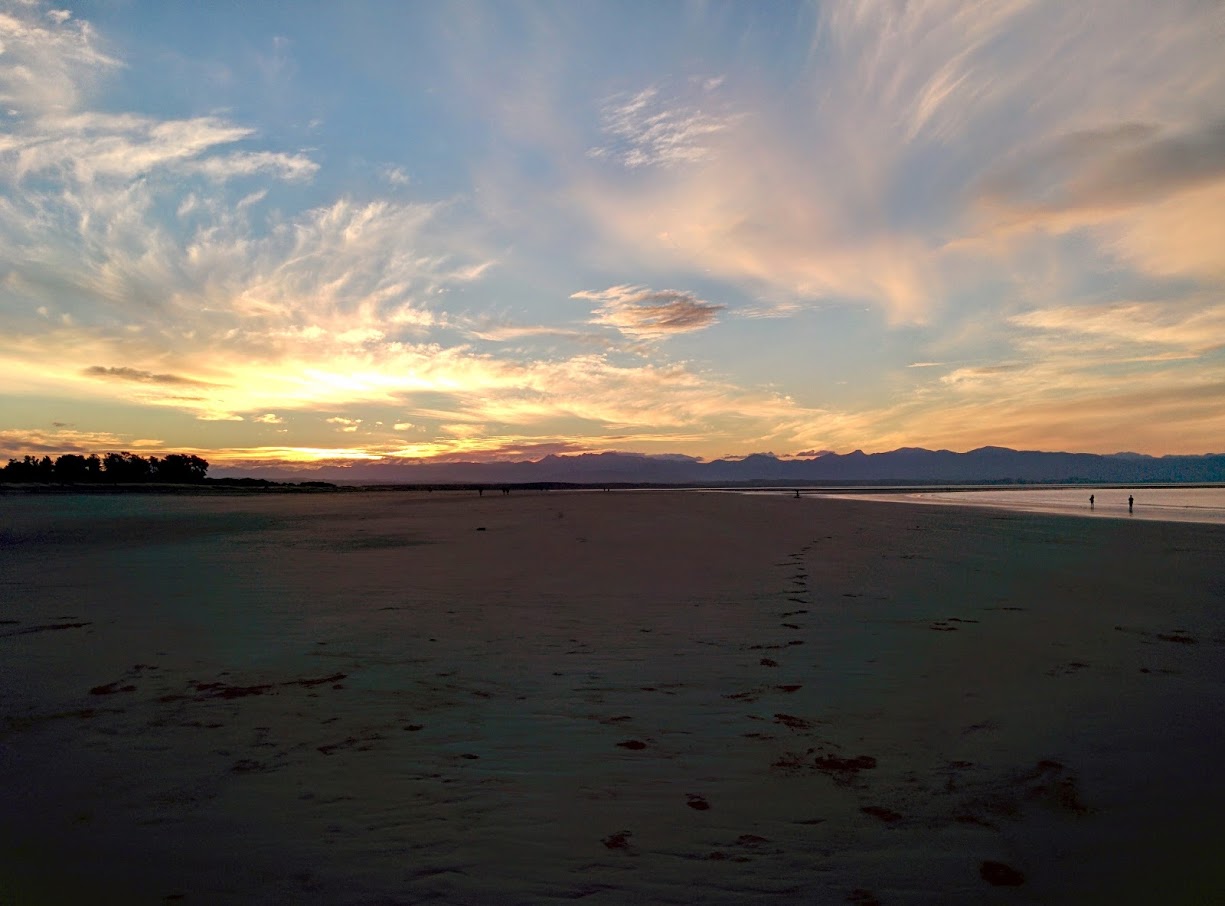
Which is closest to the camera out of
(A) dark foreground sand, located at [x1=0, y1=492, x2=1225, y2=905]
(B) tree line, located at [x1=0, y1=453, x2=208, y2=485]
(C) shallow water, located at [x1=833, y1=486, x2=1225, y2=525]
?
(A) dark foreground sand, located at [x1=0, y1=492, x2=1225, y2=905]

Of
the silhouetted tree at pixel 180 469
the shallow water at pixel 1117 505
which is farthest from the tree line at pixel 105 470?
the shallow water at pixel 1117 505

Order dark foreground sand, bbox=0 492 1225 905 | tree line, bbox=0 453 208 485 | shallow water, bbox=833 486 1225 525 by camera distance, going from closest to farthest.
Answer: dark foreground sand, bbox=0 492 1225 905 < shallow water, bbox=833 486 1225 525 < tree line, bbox=0 453 208 485

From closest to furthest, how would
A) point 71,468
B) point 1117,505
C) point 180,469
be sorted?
point 1117,505 < point 71,468 < point 180,469

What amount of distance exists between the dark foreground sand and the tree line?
115 metres

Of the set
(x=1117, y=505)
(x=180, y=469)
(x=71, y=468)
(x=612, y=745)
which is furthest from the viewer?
(x=180, y=469)

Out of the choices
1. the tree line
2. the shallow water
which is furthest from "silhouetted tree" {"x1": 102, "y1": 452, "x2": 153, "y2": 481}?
the shallow water

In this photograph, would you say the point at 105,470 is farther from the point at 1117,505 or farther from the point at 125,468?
the point at 1117,505

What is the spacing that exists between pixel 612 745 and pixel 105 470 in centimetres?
13064

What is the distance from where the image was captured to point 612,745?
5.67 metres

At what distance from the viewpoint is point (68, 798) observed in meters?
4.75

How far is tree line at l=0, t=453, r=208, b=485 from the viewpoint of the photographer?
101812 mm

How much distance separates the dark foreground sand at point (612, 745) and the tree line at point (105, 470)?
114721 mm

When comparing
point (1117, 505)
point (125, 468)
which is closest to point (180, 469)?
point (125, 468)

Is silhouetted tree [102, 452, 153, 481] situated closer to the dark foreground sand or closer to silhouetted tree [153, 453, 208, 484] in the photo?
silhouetted tree [153, 453, 208, 484]
